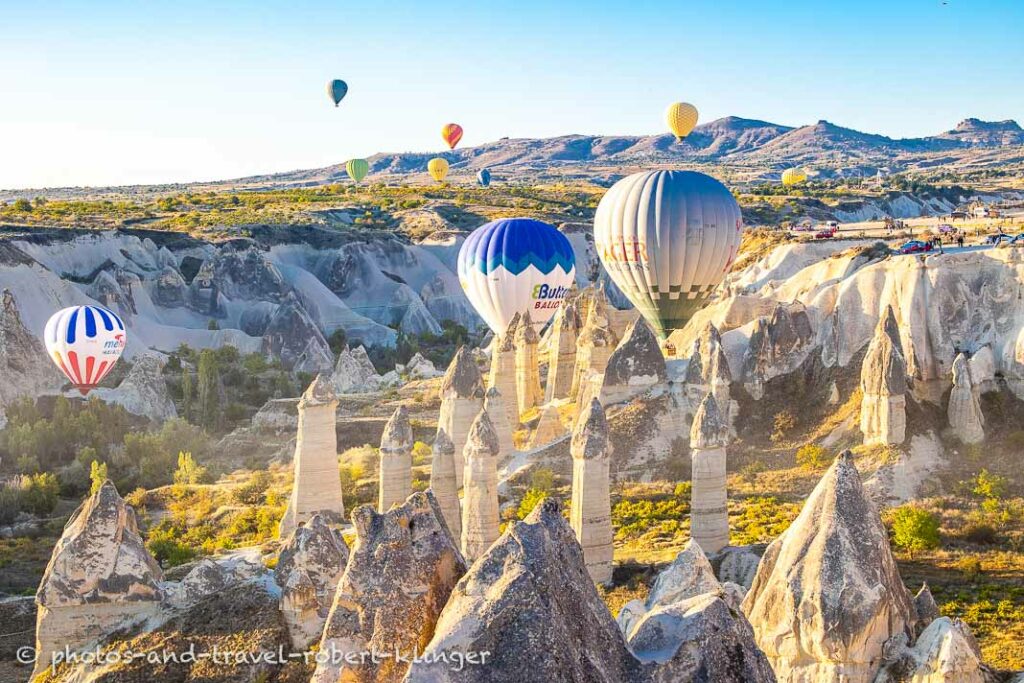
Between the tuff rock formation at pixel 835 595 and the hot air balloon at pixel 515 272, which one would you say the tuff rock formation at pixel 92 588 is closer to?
the tuff rock formation at pixel 835 595

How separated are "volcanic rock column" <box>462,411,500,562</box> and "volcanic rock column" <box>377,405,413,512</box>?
2.18m

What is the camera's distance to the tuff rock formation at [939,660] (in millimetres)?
11836

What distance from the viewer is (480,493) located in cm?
2080

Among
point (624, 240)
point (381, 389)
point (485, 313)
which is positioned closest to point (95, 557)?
point (624, 240)

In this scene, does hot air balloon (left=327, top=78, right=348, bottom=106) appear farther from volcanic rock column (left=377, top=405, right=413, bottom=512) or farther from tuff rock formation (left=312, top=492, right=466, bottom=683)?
tuff rock formation (left=312, top=492, right=466, bottom=683)

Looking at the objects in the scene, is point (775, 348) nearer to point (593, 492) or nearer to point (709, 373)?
point (709, 373)

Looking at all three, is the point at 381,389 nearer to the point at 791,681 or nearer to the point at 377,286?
the point at 377,286

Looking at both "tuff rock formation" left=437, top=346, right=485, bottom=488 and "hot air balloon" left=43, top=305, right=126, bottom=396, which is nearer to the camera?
"tuff rock formation" left=437, top=346, right=485, bottom=488

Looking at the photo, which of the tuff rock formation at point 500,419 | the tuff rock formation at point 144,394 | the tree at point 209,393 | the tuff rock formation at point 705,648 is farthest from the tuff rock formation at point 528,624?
the tree at point 209,393

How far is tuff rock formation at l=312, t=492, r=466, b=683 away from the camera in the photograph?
32.8ft

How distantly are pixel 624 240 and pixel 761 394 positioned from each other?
9608 mm

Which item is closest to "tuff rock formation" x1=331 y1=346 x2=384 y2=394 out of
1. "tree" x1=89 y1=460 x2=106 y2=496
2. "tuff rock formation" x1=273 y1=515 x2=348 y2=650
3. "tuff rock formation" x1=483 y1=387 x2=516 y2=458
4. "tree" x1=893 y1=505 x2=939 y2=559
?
"tree" x1=89 y1=460 x2=106 y2=496

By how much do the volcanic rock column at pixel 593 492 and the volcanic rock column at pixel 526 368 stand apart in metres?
14.2

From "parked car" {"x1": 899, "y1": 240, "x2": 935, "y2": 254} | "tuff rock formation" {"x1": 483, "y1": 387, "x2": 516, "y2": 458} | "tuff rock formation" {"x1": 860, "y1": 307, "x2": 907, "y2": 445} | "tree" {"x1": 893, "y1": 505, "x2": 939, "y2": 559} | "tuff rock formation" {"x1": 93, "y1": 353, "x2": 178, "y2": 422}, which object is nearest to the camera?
"tree" {"x1": 893, "y1": 505, "x2": 939, "y2": 559}
